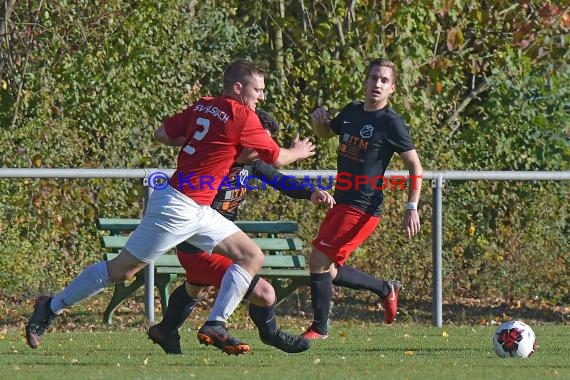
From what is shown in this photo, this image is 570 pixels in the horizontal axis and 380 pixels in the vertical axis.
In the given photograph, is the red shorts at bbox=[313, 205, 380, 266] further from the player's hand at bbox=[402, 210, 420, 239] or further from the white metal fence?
the white metal fence

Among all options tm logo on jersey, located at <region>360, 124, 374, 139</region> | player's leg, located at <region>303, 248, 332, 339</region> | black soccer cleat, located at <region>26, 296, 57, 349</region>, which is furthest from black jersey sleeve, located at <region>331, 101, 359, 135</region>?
black soccer cleat, located at <region>26, 296, 57, 349</region>

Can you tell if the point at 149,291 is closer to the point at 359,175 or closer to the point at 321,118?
the point at 321,118

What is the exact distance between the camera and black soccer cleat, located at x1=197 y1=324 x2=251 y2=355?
843cm

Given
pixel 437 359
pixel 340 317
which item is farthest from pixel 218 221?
pixel 340 317

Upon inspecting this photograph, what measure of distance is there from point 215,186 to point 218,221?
22 centimetres

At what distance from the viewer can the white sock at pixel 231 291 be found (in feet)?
28.0

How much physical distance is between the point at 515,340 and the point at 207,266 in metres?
2.05

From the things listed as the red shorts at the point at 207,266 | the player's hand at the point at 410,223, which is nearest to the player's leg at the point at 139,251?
the red shorts at the point at 207,266

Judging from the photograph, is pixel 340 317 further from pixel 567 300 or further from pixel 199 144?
pixel 199 144

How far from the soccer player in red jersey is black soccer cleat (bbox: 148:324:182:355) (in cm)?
70

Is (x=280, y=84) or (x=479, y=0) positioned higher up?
(x=479, y=0)

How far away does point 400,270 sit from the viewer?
13.0 metres

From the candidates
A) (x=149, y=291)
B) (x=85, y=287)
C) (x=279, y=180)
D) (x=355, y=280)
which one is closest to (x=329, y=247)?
(x=355, y=280)

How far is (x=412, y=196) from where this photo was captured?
10.1m
